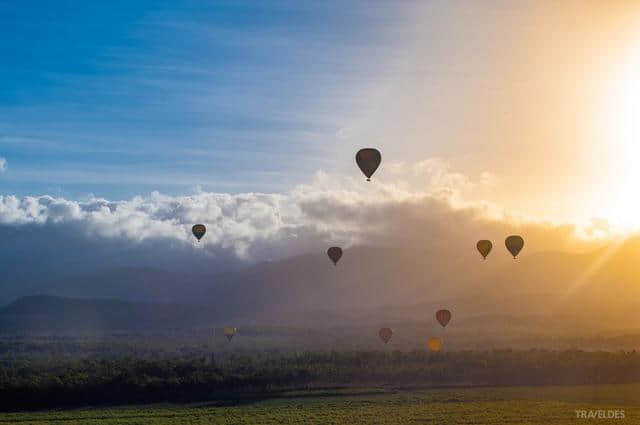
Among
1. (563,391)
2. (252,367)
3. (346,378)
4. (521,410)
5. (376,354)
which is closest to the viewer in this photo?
(521,410)

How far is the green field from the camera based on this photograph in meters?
70.8

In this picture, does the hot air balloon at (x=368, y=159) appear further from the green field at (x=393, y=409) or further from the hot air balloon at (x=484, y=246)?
the hot air balloon at (x=484, y=246)

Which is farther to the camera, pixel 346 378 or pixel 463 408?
pixel 346 378

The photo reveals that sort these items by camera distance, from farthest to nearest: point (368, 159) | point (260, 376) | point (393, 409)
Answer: point (260, 376)
point (368, 159)
point (393, 409)

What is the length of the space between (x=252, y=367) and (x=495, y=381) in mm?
31878

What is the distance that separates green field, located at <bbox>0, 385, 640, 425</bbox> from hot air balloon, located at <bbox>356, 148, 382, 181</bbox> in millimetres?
23017

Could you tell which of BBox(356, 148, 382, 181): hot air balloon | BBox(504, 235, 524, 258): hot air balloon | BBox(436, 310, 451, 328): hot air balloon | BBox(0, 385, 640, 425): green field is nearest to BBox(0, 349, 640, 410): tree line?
BBox(0, 385, 640, 425): green field

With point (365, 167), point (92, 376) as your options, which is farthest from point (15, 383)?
point (365, 167)

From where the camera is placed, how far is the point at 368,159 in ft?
284

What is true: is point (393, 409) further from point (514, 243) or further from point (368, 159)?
point (514, 243)

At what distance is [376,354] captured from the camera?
134 meters

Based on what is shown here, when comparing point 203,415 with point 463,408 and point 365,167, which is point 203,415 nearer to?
point 463,408

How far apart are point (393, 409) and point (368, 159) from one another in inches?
973

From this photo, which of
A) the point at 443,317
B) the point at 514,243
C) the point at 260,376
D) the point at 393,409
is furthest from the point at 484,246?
the point at 393,409
